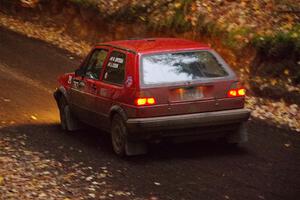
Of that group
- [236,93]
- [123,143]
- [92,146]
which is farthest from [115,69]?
[236,93]

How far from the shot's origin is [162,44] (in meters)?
9.64

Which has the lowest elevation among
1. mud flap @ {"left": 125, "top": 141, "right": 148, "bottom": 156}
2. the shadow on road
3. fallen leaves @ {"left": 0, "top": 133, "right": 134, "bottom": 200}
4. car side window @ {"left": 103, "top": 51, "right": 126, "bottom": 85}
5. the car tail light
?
the shadow on road

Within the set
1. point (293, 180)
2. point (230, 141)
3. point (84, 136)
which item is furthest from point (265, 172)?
point (84, 136)

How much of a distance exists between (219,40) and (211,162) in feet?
24.0

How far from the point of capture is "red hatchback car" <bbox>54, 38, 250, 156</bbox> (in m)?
8.80

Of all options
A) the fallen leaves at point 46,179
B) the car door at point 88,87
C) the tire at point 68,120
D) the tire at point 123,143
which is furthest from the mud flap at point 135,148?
the tire at point 68,120

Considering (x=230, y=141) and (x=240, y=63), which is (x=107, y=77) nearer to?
(x=230, y=141)

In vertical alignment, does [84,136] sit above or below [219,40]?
below

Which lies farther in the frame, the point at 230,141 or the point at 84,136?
Answer: the point at 84,136

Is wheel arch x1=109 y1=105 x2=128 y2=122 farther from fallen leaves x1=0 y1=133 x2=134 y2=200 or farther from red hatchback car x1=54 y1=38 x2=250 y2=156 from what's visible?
fallen leaves x1=0 y1=133 x2=134 y2=200

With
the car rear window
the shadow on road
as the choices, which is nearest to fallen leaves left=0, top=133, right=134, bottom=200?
the shadow on road

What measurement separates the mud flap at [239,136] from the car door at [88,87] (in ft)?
7.32

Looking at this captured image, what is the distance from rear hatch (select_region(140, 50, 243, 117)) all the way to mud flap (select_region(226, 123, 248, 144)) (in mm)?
471

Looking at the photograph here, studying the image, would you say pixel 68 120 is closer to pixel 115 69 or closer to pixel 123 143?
pixel 115 69
